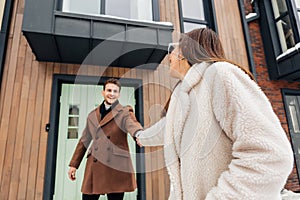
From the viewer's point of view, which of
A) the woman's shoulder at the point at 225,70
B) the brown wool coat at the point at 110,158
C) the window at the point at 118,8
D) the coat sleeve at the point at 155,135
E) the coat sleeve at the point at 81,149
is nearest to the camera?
the woman's shoulder at the point at 225,70

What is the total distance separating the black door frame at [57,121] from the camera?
7.95 feet

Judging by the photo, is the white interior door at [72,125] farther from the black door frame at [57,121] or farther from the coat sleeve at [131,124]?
the coat sleeve at [131,124]

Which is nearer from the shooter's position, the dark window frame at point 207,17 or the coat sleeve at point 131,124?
the coat sleeve at point 131,124

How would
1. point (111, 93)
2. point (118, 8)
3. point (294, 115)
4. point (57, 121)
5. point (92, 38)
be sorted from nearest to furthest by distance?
point (111, 93) < point (92, 38) < point (57, 121) < point (118, 8) < point (294, 115)

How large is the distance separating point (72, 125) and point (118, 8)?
5.77 ft

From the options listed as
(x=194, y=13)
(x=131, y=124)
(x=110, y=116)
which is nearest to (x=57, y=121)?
(x=110, y=116)

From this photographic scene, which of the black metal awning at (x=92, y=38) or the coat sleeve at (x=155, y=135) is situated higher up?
the black metal awning at (x=92, y=38)

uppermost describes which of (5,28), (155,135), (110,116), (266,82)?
(5,28)

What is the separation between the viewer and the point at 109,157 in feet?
6.42

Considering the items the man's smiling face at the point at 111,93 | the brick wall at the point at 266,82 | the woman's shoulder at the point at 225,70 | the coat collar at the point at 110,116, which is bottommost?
the woman's shoulder at the point at 225,70

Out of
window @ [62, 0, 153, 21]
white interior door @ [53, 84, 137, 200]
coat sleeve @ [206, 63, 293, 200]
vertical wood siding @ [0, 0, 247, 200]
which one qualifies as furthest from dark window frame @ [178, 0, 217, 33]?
coat sleeve @ [206, 63, 293, 200]

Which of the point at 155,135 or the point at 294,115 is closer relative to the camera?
the point at 155,135

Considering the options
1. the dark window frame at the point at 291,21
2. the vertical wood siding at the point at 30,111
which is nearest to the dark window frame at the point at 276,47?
the dark window frame at the point at 291,21

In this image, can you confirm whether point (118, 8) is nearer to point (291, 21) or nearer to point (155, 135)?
point (155, 135)
